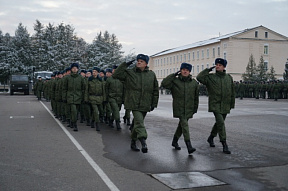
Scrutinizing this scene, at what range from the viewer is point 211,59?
74625mm

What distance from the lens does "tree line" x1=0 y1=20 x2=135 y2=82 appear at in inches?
2712

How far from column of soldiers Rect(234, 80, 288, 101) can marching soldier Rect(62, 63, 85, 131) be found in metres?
25.8

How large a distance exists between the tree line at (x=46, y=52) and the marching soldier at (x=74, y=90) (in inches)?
2202

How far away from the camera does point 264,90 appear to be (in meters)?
37.1

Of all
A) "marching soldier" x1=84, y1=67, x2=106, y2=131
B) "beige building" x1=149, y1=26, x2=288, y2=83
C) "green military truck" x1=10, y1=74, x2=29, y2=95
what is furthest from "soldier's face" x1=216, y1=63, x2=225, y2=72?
"beige building" x1=149, y1=26, x2=288, y2=83

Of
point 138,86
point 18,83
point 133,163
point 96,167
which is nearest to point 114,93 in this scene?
point 138,86

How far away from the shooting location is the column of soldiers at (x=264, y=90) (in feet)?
115

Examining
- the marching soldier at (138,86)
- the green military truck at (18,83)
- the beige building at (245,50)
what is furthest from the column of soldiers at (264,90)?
the beige building at (245,50)

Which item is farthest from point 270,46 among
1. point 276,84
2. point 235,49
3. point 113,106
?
point 113,106

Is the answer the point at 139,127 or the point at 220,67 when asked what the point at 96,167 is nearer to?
the point at 139,127

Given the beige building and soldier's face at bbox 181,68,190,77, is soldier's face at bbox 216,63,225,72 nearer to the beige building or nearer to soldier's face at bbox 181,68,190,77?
soldier's face at bbox 181,68,190,77

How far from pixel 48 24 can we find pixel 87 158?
68918 millimetres

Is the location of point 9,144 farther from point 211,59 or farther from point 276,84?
point 211,59

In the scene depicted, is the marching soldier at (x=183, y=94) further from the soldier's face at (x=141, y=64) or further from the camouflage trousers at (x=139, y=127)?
the camouflage trousers at (x=139, y=127)
